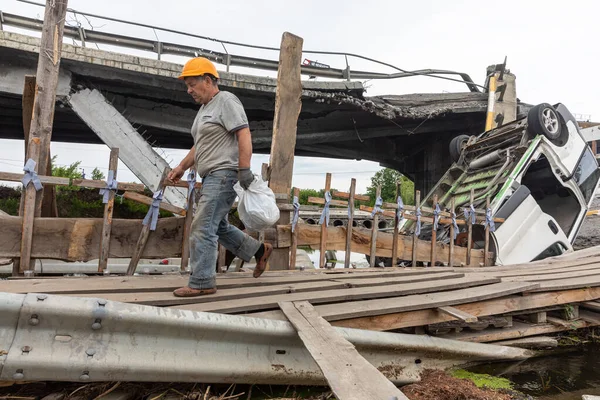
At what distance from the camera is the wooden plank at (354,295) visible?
2.68 meters

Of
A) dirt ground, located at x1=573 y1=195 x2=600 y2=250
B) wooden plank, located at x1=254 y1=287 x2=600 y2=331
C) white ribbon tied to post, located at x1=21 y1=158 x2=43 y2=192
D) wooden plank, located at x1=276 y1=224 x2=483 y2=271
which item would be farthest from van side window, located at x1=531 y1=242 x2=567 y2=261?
white ribbon tied to post, located at x1=21 y1=158 x2=43 y2=192

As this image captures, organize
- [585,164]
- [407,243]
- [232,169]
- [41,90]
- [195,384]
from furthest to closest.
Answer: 1. [585,164]
2. [407,243]
3. [41,90]
4. [232,169]
5. [195,384]

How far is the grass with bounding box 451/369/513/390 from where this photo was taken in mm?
2926

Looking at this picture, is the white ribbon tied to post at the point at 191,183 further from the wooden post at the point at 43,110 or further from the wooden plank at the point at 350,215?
the wooden plank at the point at 350,215

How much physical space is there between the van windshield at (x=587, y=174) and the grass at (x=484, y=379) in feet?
22.6

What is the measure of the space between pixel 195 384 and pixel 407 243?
14.8 ft

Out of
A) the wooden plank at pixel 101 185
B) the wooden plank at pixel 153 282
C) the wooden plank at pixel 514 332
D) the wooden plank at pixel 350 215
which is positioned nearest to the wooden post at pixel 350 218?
the wooden plank at pixel 350 215

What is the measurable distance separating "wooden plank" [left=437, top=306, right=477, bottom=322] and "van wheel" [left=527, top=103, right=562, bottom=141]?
5.82 metres

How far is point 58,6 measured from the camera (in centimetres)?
429

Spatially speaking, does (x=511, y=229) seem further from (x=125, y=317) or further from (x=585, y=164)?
(x=125, y=317)

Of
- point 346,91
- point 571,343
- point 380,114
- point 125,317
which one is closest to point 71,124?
point 346,91

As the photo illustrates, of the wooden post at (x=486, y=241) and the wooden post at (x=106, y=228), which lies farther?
the wooden post at (x=486, y=241)

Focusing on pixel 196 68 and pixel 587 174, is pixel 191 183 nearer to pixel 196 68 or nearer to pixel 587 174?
pixel 196 68

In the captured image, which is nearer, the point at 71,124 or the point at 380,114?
the point at 380,114
